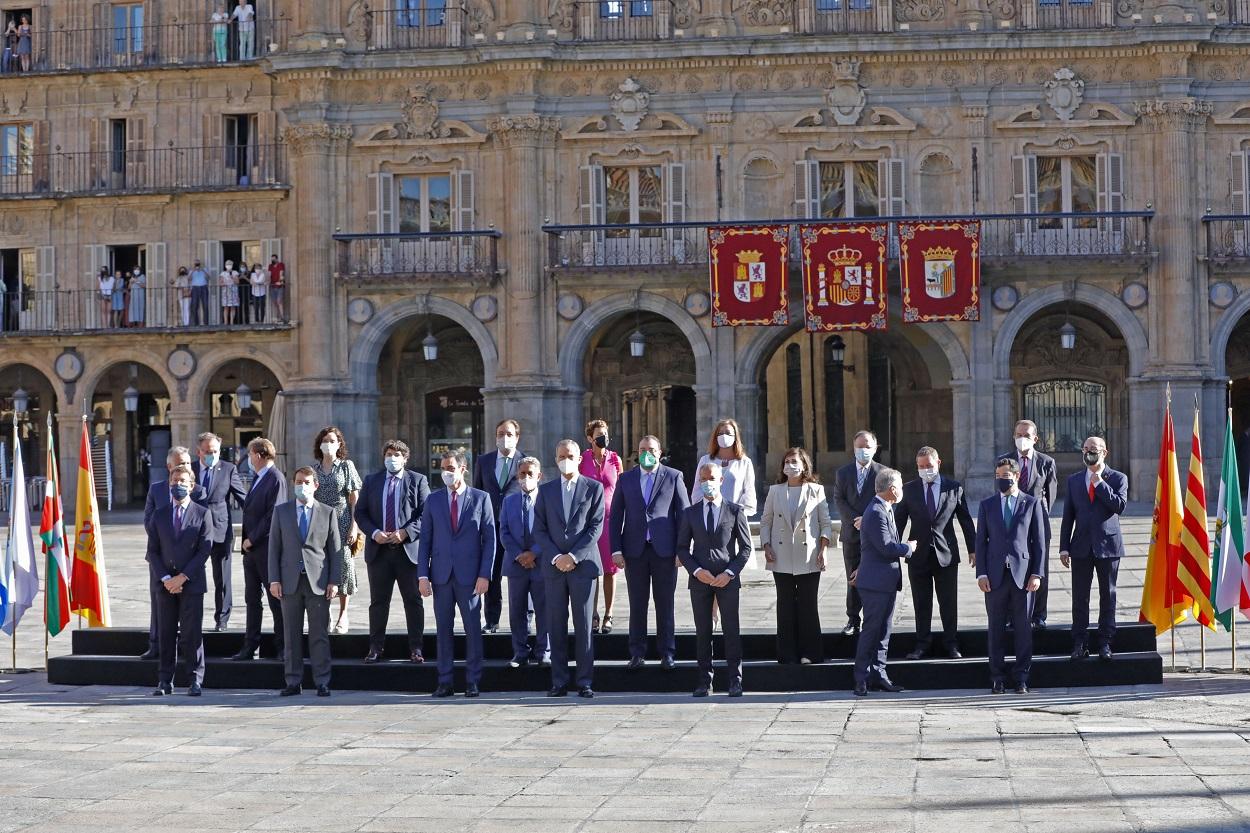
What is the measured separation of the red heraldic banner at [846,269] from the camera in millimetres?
36000

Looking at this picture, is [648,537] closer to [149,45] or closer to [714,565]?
[714,565]

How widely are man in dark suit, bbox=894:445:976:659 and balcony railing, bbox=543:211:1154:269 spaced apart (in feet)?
67.1

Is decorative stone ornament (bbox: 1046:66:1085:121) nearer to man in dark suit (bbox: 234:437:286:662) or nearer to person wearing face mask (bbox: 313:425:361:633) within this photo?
person wearing face mask (bbox: 313:425:361:633)

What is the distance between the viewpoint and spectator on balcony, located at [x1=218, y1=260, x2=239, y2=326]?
3891cm

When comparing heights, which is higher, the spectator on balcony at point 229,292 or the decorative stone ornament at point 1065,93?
the decorative stone ornament at point 1065,93

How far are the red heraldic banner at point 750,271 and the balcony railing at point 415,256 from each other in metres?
4.34

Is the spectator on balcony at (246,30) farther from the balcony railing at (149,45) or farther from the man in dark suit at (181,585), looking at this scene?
the man in dark suit at (181,585)

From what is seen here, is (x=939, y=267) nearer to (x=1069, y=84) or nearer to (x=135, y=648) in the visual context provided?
(x=1069, y=84)

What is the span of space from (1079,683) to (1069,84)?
23.6m

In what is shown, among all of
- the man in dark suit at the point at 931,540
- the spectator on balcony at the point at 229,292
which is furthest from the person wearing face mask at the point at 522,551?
the spectator on balcony at the point at 229,292

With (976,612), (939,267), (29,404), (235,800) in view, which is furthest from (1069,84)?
(235,800)

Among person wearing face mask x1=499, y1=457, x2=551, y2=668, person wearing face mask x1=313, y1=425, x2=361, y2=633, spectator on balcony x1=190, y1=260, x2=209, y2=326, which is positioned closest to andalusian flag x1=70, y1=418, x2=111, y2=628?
person wearing face mask x1=313, y1=425, x2=361, y2=633

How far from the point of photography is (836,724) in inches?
525

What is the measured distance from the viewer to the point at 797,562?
15422mm
